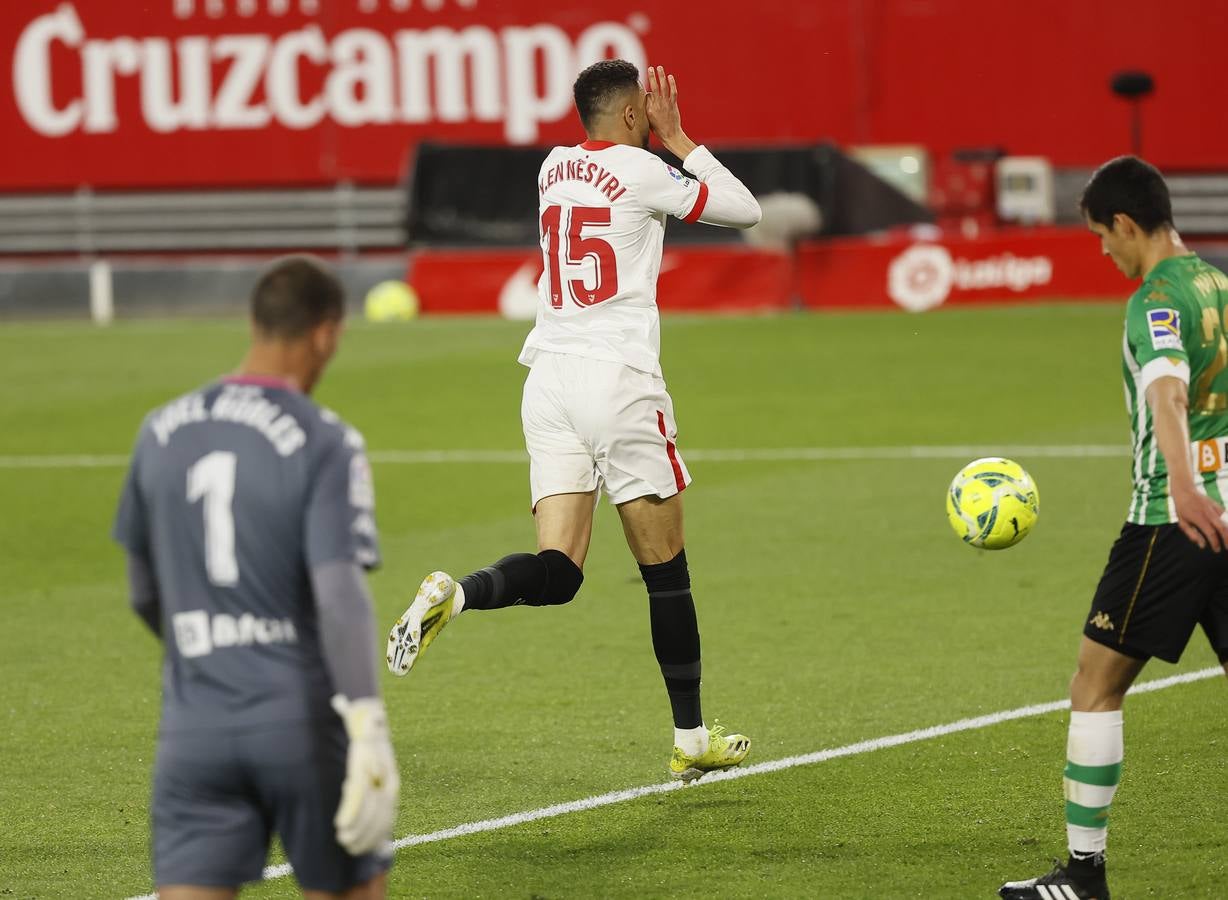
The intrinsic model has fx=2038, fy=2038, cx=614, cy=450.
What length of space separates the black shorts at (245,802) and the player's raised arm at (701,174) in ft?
11.5

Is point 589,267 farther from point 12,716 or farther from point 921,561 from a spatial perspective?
point 921,561

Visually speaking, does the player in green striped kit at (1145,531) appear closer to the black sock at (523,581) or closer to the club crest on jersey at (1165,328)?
the club crest on jersey at (1165,328)

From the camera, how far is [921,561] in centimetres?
1106

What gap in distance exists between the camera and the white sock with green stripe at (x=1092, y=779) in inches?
215

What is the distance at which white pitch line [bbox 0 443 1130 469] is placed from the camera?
14.5 metres

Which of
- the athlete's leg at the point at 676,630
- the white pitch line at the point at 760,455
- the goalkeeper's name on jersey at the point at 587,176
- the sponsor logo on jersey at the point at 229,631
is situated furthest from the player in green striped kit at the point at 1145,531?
the white pitch line at the point at 760,455

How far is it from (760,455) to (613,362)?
25.8ft

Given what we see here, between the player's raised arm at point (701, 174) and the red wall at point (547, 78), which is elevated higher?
the red wall at point (547, 78)

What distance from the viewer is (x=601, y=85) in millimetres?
7184

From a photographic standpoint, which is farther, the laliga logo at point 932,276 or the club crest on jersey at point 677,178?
the laliga logo at point 932,276

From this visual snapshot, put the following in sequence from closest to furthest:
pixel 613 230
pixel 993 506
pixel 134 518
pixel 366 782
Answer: pixel 366 782 < pixel 134 518 < pixel 613 230 < pixel 993 506

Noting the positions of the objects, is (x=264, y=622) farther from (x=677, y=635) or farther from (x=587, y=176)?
(x=587, y=176)

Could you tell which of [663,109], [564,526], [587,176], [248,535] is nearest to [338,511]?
[248,535]

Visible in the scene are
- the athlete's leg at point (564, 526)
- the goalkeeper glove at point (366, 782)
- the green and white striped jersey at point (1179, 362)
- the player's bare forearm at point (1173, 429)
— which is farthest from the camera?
the athlete's leg at point (564, 526)
